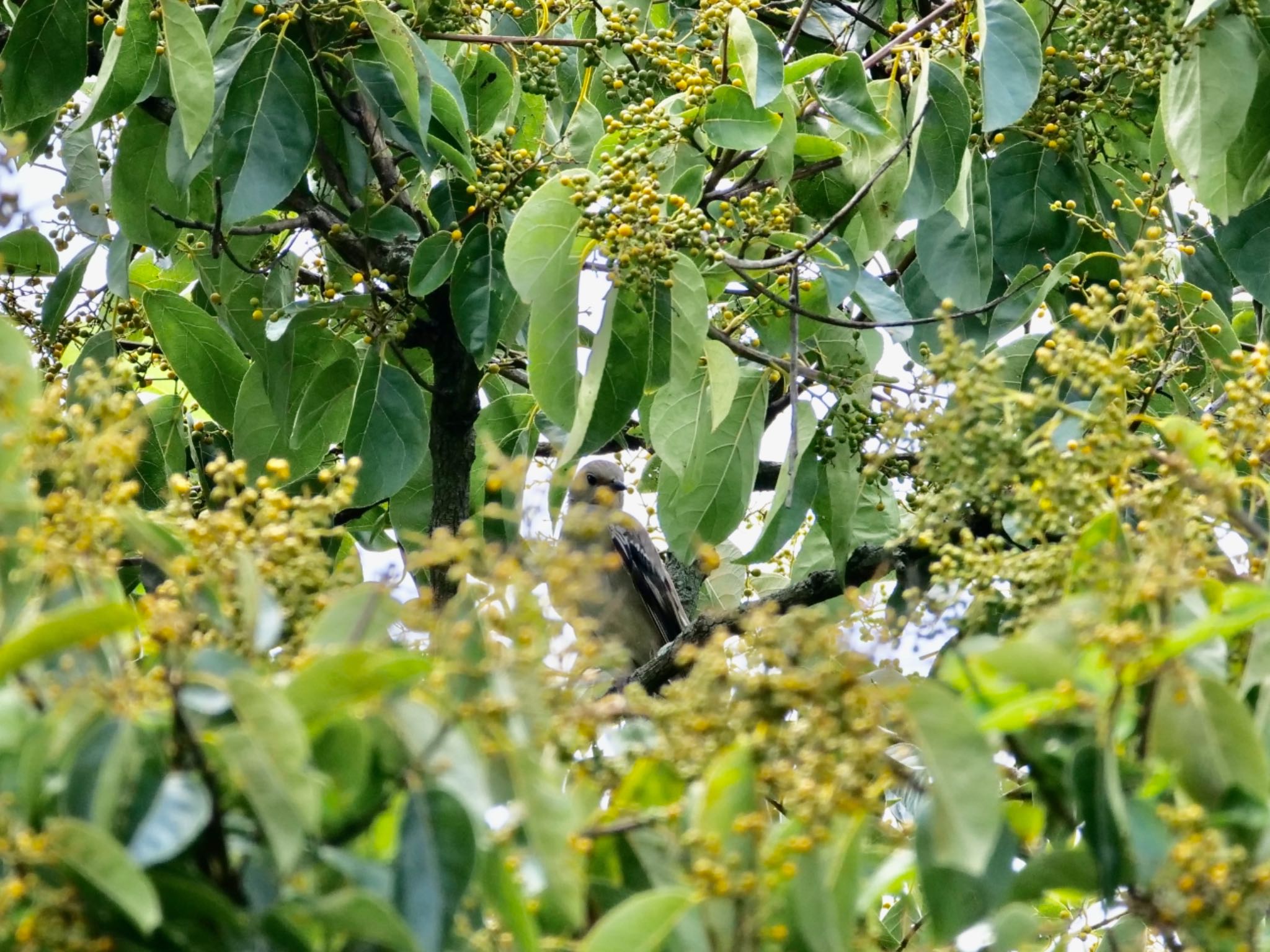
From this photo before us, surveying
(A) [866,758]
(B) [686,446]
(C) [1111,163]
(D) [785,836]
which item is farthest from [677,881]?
(C) [1111,163]

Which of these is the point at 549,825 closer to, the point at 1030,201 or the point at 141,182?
the point at 141,182

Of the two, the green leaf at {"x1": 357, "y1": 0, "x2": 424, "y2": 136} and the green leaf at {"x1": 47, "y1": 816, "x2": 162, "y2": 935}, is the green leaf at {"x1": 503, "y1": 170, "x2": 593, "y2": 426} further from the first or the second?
the green leaf at {"x1": 47, "y1": 816, "x2": 162, "y2": 935}

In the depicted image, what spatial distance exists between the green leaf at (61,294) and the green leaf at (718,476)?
1.63 m

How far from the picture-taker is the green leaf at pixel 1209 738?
55.7 inches

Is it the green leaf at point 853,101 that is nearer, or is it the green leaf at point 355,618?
the green leaf at point 355,618

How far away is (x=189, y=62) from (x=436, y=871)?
2.49m

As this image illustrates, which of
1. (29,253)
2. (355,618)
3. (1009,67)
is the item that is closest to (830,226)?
(1009,67)

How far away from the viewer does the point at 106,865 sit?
3.88ft

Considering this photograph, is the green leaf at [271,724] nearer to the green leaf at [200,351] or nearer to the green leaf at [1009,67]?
the green leaf at [1009,67]

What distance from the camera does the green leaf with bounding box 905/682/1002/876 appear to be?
4.38 feet

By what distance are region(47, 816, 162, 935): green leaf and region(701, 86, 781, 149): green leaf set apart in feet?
8.38

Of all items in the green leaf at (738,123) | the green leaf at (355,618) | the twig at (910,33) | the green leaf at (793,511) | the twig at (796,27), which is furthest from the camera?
the green leaf at (793,511)

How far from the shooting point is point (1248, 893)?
1.34m

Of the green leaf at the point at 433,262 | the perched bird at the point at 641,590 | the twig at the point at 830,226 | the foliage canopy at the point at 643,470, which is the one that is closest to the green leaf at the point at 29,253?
the foliage canopy at the point at 643,470
